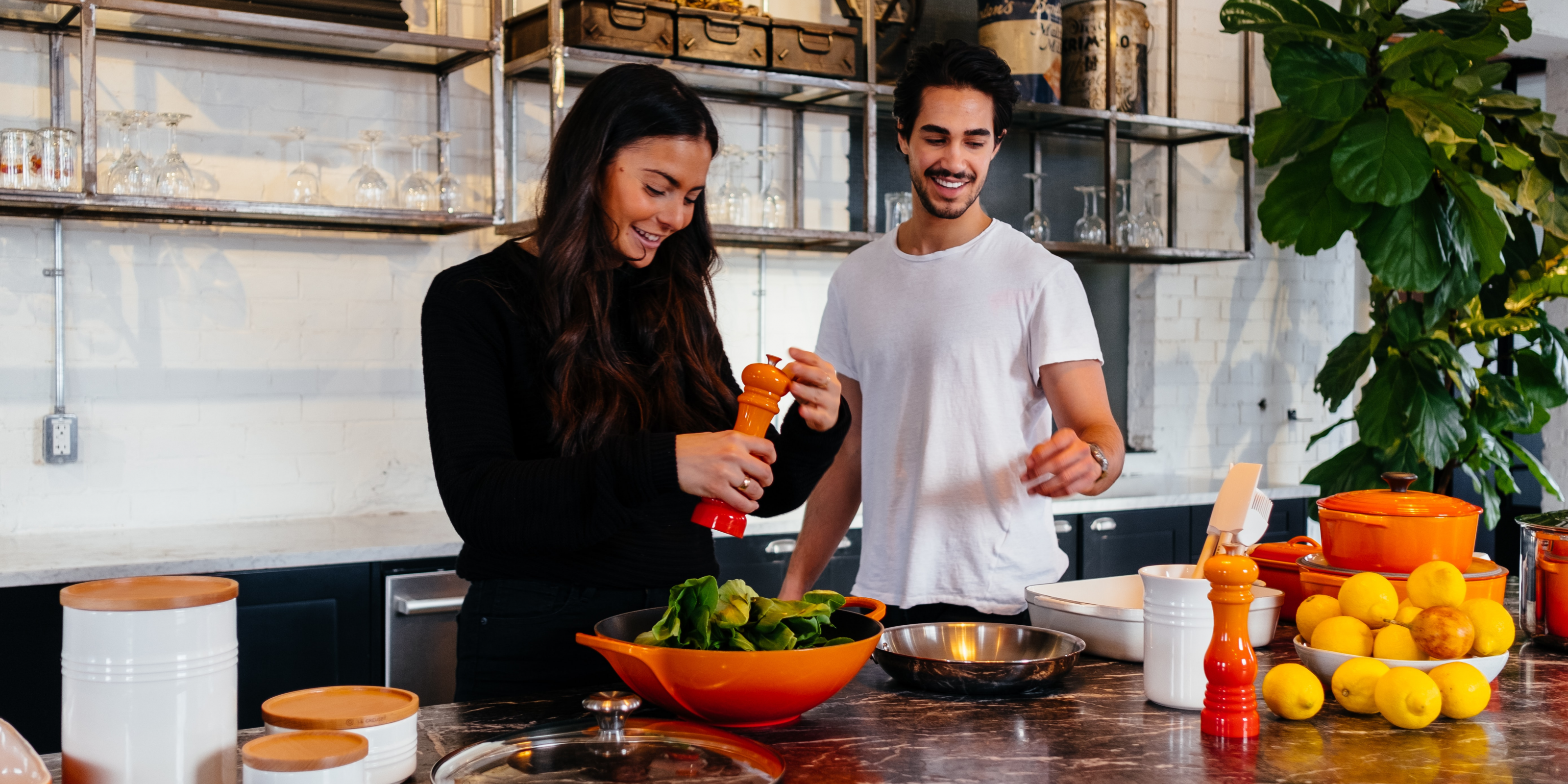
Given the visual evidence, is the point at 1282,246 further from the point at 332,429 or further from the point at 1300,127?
the point at 332,429

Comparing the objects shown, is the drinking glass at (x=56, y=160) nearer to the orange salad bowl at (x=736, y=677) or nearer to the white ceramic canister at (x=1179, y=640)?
the orange salad bowl at (x=736, y=677)

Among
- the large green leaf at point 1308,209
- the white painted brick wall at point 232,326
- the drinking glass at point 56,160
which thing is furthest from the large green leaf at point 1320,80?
the drinking glass at point 56,160

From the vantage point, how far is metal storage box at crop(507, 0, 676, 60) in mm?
3482

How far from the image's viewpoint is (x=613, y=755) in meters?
1.22

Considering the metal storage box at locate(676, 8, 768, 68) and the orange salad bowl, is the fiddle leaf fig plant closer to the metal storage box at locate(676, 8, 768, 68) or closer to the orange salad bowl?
the metal storage box at locate(676, 8, 768, 68)

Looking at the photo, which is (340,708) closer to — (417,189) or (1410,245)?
(417,189)

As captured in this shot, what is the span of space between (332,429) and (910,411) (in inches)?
76.8

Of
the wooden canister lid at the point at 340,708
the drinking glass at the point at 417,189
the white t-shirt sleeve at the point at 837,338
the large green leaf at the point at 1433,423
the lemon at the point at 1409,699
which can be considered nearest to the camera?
the wooden canister lid at the point at 340,708

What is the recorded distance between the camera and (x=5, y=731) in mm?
986

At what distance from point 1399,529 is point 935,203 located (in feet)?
3.20

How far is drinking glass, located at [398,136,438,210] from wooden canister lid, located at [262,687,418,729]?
2.31 m

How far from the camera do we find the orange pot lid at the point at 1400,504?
178 cm

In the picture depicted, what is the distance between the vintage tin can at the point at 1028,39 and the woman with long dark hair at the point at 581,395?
8.44 ft

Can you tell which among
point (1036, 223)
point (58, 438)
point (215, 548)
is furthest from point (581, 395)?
point (1036, 223)
